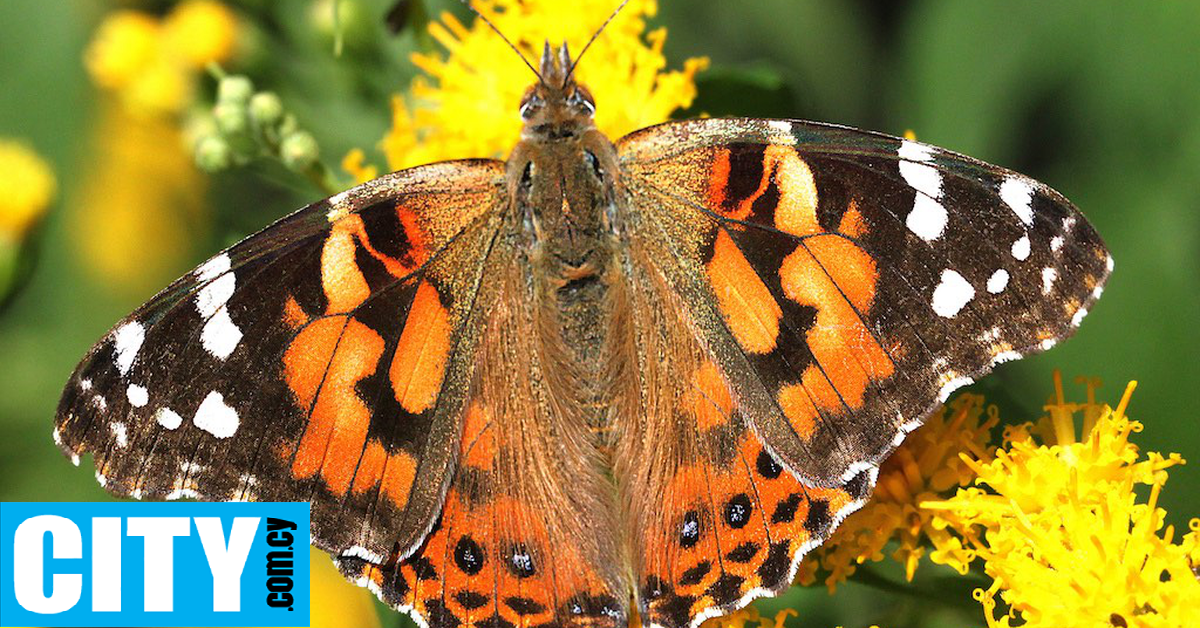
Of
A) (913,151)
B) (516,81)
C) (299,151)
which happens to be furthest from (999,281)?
(299,151)

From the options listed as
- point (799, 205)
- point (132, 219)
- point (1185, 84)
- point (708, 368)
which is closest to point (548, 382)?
point (708, 368)

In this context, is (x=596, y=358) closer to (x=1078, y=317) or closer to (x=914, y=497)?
(x=914, y=497)

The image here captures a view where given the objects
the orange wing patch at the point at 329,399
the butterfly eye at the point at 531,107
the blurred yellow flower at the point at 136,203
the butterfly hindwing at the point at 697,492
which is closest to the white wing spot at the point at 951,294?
the butterfly hindwing at the point at 697,492

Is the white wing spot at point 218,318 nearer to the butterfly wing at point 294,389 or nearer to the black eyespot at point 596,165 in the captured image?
→ the butterfly wing at point 294,389

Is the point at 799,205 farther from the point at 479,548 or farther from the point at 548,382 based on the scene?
the point at 479,548

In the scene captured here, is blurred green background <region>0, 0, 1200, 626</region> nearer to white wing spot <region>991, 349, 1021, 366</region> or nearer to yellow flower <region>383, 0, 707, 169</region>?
yellow flower <region>383, 0, 707, 169</region>

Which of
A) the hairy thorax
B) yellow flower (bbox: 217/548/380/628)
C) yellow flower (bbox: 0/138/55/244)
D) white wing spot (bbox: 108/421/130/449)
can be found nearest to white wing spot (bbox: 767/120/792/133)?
the hairy thorax
